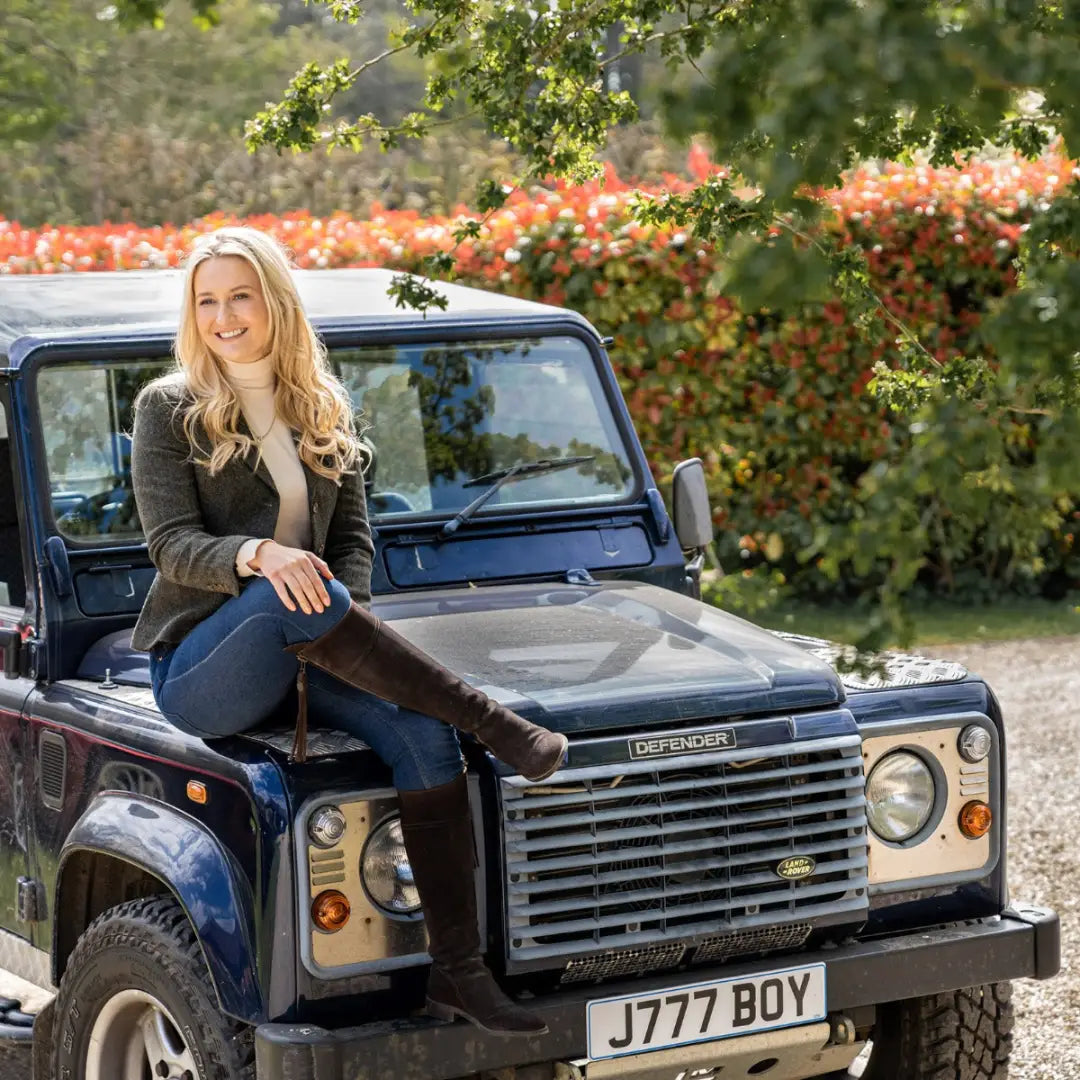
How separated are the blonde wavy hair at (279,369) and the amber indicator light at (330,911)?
995mm

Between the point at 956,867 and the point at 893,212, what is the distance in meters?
8.11

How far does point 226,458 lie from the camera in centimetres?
402

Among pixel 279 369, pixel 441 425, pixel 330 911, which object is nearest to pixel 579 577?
pixel 441 425

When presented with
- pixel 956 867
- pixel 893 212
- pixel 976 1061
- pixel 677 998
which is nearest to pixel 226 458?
pixel 677 998

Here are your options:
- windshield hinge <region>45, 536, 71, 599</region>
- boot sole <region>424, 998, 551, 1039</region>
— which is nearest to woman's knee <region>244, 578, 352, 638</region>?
boot sole <region>424, 998, 551, 1039</region>

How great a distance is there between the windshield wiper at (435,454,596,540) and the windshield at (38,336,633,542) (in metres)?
0.01

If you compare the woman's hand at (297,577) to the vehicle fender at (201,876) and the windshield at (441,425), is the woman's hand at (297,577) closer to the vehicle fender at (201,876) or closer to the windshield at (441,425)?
the vehicle fender at (201,876)

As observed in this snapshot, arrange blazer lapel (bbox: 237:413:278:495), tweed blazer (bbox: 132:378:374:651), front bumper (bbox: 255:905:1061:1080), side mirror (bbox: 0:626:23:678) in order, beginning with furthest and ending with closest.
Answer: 1. side mirror (bbox: 0:626:23:678)
2. blazer lapel (bbox: 237:413:278:495)
3. tweed blazer (bbox: 132:378:374:651)
4. front bumper (bbox: 255:905:1061:1080)

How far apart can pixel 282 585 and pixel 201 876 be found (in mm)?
598

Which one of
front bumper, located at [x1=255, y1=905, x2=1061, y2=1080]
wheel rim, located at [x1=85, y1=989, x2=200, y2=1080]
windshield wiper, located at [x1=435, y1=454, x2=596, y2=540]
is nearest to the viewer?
front bumper, located at [x1=255, y1=905, x2=1061, y2=1080]

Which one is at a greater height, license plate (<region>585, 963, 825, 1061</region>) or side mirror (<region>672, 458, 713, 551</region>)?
side mirror (<region>672, 458, 713, 551</region>)

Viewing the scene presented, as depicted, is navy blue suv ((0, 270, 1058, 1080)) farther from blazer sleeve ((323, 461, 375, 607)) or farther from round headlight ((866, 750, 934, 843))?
blazer sleeve ((323, 461, 375, 607))

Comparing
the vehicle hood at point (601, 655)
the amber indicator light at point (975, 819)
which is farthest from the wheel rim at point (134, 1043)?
the amber indicator light at point (975, 819)

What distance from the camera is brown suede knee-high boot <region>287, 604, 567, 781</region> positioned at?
11.8 feet
